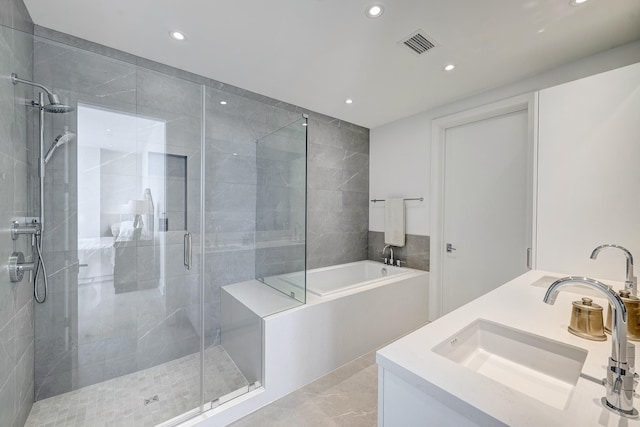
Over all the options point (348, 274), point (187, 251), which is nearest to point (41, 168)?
point (187, 251)

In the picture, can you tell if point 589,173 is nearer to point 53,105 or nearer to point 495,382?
point 495,382

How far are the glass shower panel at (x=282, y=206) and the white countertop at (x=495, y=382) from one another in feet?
4.84

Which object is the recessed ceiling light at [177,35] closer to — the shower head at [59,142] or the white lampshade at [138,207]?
the shower head at [59,142]

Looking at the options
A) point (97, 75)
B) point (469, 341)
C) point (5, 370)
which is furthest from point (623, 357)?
point (97, 75)

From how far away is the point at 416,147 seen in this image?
10.6ft

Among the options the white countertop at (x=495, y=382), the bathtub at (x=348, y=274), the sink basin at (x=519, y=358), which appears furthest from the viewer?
the bathtub at (x=348, y=274)

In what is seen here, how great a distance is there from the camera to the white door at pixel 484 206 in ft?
8.22

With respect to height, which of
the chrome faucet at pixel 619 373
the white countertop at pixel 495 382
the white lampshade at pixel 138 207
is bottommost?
the white countertop at pixel 495 382

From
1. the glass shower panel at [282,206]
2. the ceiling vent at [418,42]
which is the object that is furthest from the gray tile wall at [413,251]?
the ceiling vent at [418,42]

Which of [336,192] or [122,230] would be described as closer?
[122,230]

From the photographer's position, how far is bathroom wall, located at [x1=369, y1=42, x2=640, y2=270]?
2.18 meters

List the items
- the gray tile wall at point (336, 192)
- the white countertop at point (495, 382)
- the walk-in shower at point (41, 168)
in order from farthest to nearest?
the gray tile wall at point (336, 192) → the walk-in shower at point (41, 168) → the white countertop at point (495, 382)

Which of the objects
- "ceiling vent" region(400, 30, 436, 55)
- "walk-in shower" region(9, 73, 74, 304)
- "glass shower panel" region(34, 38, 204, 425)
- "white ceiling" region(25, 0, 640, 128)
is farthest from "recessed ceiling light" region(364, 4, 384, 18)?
"walk-in shower" region(9, 73, 74, 304)

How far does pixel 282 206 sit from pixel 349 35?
5.16 ft
